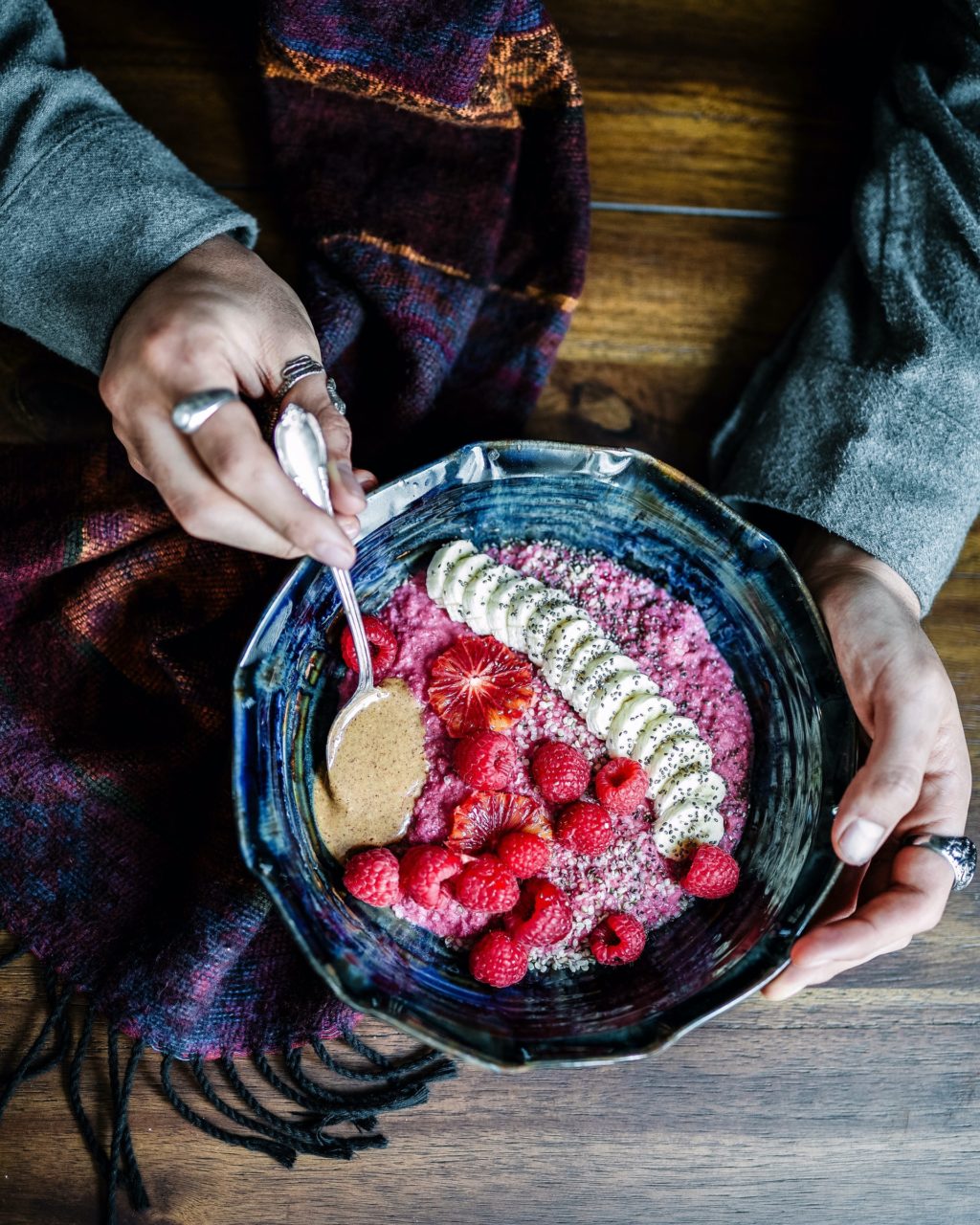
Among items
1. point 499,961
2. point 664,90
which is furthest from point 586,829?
point 664,90

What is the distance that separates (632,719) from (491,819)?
0.63ft

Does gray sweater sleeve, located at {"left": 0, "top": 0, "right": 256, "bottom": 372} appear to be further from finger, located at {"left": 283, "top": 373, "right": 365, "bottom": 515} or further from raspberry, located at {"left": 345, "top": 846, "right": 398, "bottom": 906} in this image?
raspberry, located at {"left": 345, "top": 846, "right": 398, "bottom": 906}

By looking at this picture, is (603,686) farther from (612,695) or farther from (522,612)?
(522,612)

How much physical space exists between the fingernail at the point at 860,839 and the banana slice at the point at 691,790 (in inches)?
6.4

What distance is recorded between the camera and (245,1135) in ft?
3.64

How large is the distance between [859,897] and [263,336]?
2.92 feet

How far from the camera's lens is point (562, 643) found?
107 cm

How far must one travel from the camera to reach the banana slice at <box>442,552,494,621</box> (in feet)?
3.58

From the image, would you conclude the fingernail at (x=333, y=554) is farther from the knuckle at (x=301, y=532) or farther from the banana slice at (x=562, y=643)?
the banana slice at (x=562, y=643)

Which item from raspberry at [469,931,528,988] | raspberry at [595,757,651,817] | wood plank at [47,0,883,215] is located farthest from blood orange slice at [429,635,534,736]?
wood plank at [47,0,883,215]

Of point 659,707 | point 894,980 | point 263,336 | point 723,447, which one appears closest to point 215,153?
point 263,336

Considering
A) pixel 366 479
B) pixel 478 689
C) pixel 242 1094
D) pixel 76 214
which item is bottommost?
pixel 242 1094

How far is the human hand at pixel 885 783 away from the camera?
94cm

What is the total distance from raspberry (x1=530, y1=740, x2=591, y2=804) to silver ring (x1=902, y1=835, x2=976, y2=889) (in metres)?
0.37
